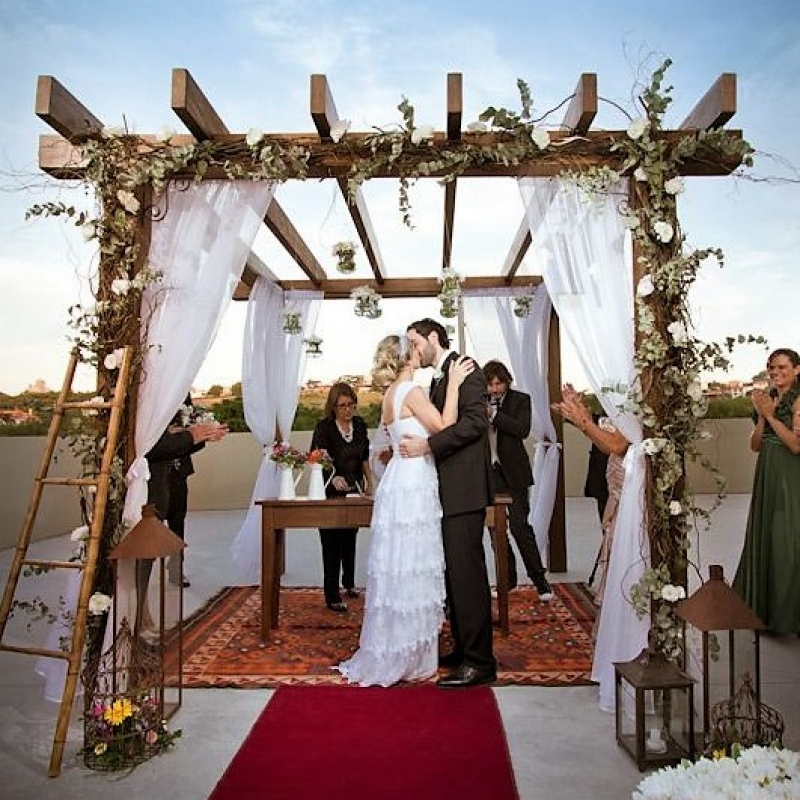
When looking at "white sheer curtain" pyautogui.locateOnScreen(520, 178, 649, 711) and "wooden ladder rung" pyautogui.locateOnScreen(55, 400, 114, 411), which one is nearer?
"wooden ladder rung" pyautogui.locateOnScreen(55, 400, 114, 411)

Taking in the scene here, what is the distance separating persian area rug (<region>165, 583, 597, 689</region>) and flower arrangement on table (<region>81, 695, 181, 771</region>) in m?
0.73

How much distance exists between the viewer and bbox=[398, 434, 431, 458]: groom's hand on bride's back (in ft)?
11.9

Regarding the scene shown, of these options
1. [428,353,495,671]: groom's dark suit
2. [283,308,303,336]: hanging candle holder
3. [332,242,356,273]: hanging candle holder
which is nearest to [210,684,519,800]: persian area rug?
[428,353,495,671]: groom's dark suit

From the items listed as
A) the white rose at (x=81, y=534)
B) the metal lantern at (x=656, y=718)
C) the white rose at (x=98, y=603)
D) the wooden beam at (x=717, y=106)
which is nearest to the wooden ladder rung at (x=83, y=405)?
the white rose at (x=81, y=534)

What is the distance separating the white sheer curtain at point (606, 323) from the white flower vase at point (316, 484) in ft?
6.11

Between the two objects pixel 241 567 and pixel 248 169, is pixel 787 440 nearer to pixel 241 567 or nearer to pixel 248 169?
pixel 248 169

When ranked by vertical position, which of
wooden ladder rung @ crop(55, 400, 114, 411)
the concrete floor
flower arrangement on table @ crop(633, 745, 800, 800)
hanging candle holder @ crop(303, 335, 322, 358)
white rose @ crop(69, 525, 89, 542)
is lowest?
Result: the concrete floor

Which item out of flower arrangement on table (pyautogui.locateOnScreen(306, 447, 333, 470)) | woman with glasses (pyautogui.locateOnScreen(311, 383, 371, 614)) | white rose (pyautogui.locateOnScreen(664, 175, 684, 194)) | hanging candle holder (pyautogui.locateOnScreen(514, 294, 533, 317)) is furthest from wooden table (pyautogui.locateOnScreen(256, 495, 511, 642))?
hanging candle holder (pyautogui.locateOnScreen(514, 294, 533, 317))

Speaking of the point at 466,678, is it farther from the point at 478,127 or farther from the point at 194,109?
the point at 194,109

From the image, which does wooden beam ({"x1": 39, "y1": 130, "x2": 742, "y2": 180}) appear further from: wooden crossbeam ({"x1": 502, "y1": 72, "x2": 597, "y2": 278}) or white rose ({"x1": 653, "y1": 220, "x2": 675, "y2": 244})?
white rose ({"x1": 653, "y1": 220, "x2": 675, "y2": 244})

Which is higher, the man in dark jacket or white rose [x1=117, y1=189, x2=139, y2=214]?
white rose [x1=117, y1=189, x2=139, y2=214]

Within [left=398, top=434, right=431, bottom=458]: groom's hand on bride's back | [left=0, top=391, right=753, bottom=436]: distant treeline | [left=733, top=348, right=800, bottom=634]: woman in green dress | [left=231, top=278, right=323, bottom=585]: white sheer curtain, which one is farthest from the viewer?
[left=0, top=391, right=753, bottom=436]: distant treeline

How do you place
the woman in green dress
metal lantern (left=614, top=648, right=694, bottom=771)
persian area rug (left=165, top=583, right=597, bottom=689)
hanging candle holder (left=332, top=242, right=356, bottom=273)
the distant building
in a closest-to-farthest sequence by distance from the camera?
metal lantern (left=614, top=648, right=694, bottom=771) < persian area rug (left=165, top=583, right=597, bottom=689) < the woman in green dress < hanging candle holder (left=332, top=242, right=356, bottom=273) < the distant building

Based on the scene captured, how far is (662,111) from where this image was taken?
3.37 meters
